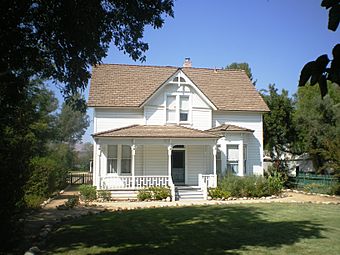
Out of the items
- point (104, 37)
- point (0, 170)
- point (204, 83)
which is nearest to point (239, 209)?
point (104, 37)

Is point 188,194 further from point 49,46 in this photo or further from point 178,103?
point 49,46

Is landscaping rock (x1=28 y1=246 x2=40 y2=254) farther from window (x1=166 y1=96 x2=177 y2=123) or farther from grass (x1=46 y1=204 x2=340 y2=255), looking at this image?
window (x1=166 y1=96 x2=177 y2=123)

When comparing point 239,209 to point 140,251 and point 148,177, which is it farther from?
point 140,251

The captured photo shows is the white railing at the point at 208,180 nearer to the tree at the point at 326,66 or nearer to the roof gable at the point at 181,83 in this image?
the roof gable at the point at 181,83

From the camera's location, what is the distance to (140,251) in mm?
9258

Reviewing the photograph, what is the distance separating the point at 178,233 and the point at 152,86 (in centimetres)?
1848

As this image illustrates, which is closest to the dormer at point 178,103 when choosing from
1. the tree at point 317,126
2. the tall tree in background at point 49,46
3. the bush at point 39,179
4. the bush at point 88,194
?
the bush at point 88,194

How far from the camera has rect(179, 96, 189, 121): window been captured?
89.6ft

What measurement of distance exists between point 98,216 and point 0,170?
852cm

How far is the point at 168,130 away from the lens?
25266 millimetres

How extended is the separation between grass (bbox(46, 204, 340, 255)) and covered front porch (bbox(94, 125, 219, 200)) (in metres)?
7.05

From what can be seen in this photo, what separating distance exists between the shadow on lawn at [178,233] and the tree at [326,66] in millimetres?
7666

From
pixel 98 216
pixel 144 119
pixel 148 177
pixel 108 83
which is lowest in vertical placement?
pixel 98 216

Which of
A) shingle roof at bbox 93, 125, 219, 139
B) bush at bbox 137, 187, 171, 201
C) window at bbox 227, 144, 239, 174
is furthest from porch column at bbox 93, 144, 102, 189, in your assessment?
window at bbox 227, 144, 239, 174
